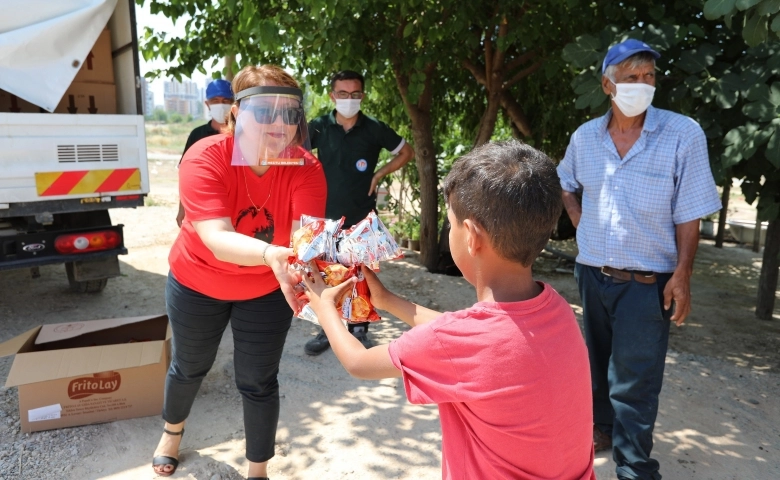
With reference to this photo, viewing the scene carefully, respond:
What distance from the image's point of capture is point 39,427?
324 centimetres

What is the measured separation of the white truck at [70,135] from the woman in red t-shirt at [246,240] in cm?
249

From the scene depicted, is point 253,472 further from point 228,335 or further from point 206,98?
point 206,98

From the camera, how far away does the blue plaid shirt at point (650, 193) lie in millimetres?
2688

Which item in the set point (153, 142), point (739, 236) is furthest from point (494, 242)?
point (153, 142)

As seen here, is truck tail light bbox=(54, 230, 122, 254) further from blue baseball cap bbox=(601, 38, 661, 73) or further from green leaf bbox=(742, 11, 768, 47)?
green leaf bbox=(742, 11, 768, 47)

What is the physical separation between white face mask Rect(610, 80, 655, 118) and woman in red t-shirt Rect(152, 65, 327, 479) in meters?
1.41

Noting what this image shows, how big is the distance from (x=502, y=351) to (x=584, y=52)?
3.42 meters

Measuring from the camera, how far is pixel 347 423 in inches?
139

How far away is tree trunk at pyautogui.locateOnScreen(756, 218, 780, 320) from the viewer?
5371 millimetres

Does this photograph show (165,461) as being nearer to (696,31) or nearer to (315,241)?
(315,241)

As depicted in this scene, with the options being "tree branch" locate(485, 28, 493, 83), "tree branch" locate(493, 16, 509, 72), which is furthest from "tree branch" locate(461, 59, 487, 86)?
"tree branch" locate(493, 16, 509, 72)

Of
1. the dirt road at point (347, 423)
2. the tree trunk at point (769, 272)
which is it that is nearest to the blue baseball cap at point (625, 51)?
the dirt road at point (347, 423)

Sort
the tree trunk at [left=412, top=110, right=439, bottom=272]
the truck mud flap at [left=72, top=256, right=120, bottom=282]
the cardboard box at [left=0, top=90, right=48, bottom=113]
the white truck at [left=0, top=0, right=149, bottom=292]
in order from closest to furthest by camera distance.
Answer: the white truck at [left=0, top=0, right=149, bottom=292]
the truck mud flap at [left=72, top=256, right=120, bottom=282]
the cardboard box at [left=0, top=90, right=48, bottom=113]
the tree trunk at [left=412, top=110, right=439, bottom=272]

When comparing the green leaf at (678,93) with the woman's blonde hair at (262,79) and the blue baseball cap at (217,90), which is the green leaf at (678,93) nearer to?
the woman's blonde hair at (262,79)
